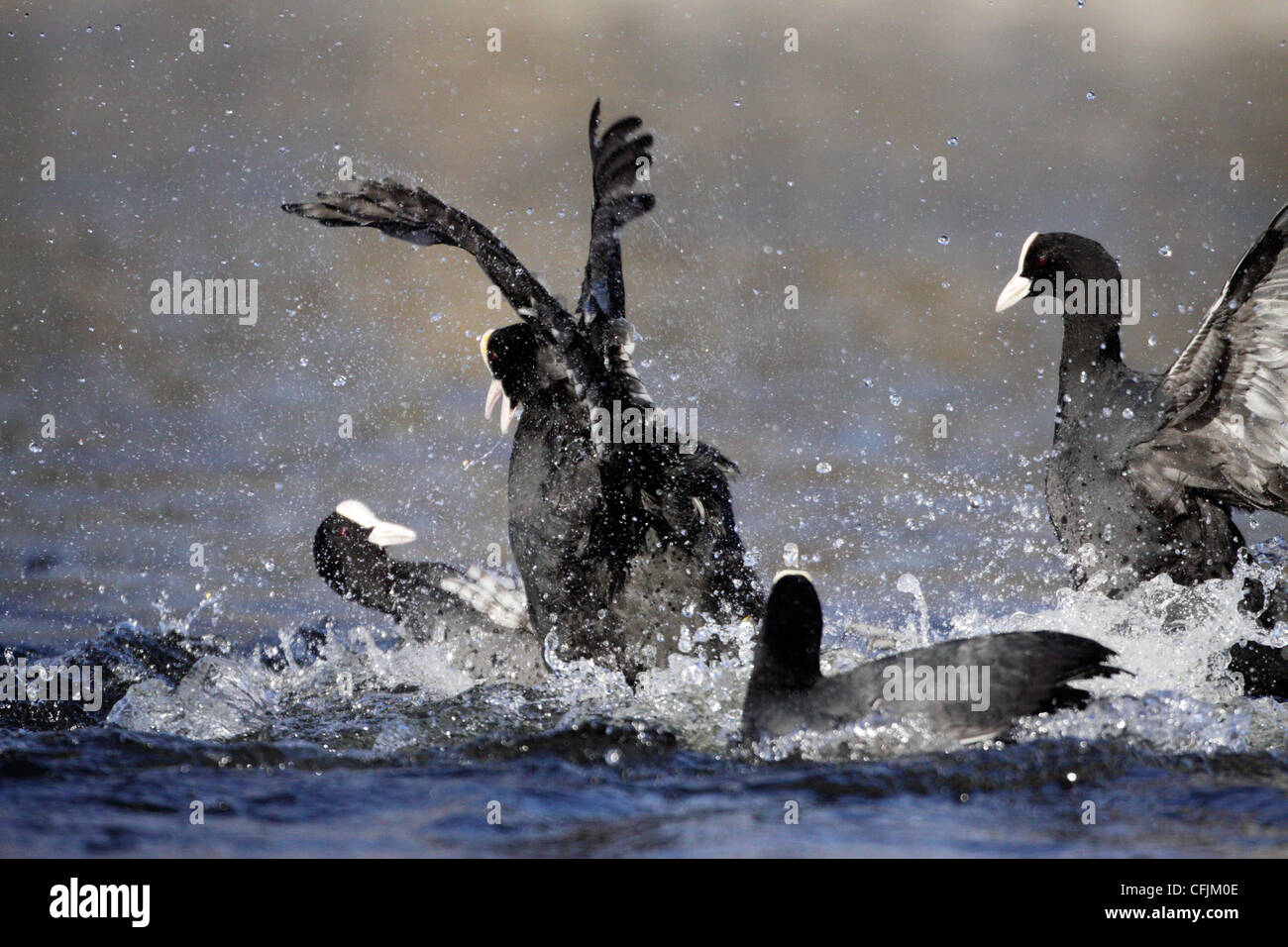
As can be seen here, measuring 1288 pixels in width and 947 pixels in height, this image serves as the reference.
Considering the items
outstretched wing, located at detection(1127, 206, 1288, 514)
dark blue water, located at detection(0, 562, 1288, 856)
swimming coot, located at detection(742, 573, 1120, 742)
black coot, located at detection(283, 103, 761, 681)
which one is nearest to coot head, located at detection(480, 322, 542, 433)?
black coot, located at detection(283, 103, 761, 681)

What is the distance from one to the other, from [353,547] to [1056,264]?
324 centimetres

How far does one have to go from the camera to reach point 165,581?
702 centimetres

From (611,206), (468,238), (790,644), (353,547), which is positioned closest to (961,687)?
(790,644)

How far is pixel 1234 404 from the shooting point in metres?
4.59

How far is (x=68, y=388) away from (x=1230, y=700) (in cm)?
688

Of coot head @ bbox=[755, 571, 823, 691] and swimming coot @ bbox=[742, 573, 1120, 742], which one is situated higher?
coot head @ bbox=[755, 571, 823, 691]

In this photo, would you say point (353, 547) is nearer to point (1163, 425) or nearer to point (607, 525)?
point (607, 525)

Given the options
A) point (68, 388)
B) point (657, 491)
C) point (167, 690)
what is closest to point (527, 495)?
point (657, 491)

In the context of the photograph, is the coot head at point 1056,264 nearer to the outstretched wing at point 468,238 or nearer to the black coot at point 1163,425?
the black coot at point 1163,425

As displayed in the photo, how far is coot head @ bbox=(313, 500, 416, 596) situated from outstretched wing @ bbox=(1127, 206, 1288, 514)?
3213 millimetres

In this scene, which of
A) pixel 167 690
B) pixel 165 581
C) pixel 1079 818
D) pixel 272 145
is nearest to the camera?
pixel 1079 818

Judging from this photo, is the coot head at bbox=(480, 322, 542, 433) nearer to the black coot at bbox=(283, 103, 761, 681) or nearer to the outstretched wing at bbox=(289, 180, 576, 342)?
the black coot at bbox=(283, 103, 761, 681)

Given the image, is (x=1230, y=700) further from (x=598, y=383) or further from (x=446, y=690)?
(x=446, y=690)

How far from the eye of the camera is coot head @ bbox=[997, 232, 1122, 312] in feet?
17.1
